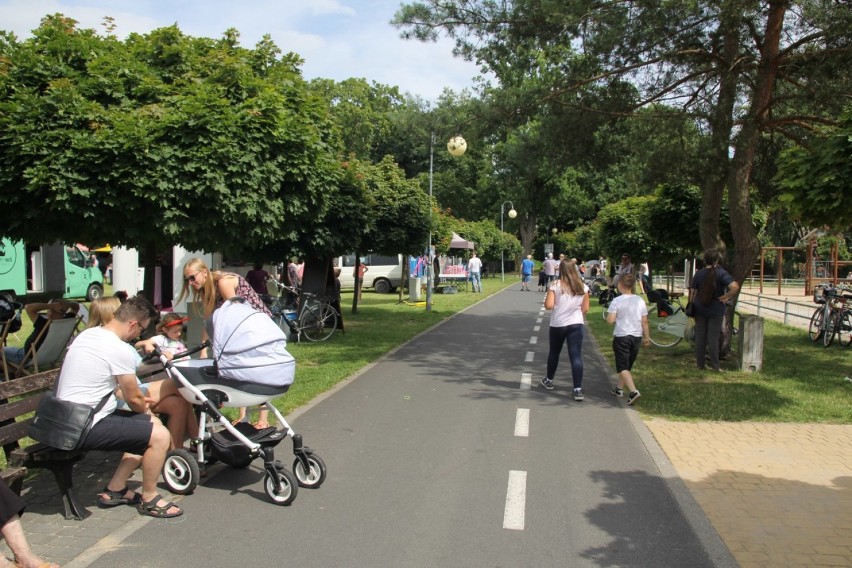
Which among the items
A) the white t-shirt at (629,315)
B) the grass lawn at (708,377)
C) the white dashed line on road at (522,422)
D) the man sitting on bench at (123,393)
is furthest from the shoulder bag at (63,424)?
the white t-shirt at (629,315)

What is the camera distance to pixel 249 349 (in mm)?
4840

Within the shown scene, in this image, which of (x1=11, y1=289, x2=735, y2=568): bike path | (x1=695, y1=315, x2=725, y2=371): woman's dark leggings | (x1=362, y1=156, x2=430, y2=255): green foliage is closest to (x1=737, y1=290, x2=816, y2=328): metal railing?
(x1=695, y1=315, x2=725, y2=371): woman's dark leggings

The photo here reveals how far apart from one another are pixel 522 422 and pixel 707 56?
7327 millimetres

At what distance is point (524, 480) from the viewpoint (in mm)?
5383

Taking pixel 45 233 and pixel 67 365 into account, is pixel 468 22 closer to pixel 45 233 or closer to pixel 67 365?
pixel 45 233

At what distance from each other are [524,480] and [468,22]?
27.6 ft

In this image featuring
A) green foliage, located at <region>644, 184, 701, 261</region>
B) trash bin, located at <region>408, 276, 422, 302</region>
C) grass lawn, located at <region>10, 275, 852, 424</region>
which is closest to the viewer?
grass lawn, located at <region>10, 275, 852, 424</region>

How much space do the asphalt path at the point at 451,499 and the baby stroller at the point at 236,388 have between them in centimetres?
20

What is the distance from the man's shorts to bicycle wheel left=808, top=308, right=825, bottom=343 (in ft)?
43.0

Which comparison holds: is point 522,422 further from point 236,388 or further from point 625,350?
point 236,388

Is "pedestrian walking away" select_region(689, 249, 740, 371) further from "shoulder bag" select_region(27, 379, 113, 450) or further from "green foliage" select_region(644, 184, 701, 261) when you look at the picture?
"shoulder bag" select_region(27, 379, 113, 450)

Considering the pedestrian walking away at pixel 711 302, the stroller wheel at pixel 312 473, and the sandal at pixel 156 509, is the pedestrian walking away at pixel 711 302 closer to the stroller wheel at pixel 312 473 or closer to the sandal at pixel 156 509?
the stroller wheel at pixel 312 473

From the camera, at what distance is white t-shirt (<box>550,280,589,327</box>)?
341 inches

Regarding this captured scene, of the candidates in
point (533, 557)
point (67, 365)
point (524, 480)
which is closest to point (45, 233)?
point (67, 365)
